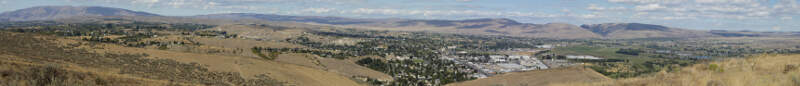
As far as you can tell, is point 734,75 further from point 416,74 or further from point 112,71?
point 416,74

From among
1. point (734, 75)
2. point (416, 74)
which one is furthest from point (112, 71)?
point (416, 74)

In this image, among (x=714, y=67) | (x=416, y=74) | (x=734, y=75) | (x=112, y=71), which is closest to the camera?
(x=734, y=75)

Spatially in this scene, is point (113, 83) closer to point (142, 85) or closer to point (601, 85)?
point (142, 85)

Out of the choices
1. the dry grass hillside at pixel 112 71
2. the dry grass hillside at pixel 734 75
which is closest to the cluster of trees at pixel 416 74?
the dry grass hillside at pixel 112 71

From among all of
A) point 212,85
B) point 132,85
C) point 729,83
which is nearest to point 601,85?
point 729,83

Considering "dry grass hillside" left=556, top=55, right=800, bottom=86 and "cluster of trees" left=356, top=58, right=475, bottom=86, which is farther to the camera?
"cluster of trees" left=356, top=58, right=475, bottom=86

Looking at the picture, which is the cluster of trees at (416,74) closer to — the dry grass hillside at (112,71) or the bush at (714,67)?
the dry grass hillside at (112,71)

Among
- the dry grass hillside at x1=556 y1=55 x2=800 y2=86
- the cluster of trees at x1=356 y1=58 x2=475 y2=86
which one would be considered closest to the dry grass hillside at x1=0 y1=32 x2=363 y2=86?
the dry grass hillside at x1=556 y1=55 x2=800 y2=86

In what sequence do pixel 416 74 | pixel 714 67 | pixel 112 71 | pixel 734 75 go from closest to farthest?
pixel 734 75 < pixel 714 67 < pixel 112 71 < pixel 416 74

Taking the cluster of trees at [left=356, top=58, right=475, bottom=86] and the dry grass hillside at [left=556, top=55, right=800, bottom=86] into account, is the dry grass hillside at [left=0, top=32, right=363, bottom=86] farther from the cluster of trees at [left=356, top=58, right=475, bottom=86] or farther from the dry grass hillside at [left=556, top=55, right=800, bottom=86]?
the cluster of trees at [left=356, top=58, right=475, bottom=86]
